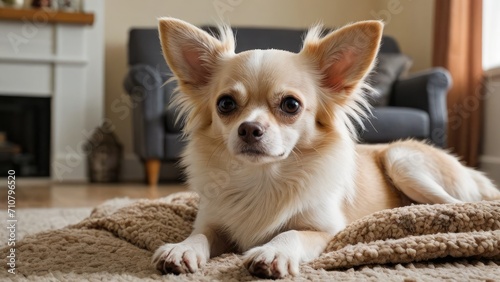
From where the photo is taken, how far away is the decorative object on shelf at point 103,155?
5.21 metres

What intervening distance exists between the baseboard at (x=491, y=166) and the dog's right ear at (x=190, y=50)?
3.37m

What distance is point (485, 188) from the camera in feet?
7.27

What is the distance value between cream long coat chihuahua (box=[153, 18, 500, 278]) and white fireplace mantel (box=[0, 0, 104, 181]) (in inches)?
148

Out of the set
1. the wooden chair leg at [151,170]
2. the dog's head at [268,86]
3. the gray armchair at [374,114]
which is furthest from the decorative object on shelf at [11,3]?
the dog's head at [268,86]

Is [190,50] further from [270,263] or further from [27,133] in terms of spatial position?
[27,133]

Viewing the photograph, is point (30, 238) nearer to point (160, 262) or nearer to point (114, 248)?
point (114, 248)

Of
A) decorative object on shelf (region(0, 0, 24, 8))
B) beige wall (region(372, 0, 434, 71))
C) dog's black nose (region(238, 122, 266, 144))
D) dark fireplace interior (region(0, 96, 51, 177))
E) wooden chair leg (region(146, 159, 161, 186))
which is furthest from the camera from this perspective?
beige wall (region(372, 0, 434, 71))

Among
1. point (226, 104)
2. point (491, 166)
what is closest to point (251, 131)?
point (226, 104)

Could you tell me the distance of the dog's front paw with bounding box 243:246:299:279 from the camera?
1.28 metres

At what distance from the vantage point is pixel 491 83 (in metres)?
4.63

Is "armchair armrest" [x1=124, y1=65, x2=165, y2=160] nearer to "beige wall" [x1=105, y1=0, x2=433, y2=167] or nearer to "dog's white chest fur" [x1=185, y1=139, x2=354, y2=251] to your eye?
"beige wall" [x1=105, y1=0, x2=433, y2=167]

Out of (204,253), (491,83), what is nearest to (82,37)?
(491,83)

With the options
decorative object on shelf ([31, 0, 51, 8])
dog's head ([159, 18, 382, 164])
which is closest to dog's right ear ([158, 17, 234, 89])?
dog's head ([159, 18, 382, 164])

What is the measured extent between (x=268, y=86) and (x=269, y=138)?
0.16 m
